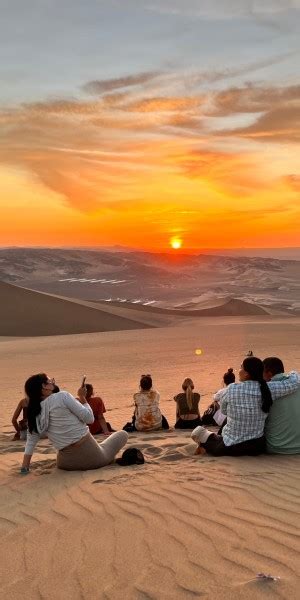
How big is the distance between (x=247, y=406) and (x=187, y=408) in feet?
11.2

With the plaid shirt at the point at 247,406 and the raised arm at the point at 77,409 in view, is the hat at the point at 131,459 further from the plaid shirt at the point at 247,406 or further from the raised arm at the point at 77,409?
the plaid shirt at the point at 247,406

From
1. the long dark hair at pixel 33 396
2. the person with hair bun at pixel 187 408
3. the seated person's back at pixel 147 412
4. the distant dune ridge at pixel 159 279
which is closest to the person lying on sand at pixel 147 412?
the seated person's back at pixel 147 412

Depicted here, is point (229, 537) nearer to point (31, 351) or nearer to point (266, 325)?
point (31, 351)

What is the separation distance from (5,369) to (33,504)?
1871cm

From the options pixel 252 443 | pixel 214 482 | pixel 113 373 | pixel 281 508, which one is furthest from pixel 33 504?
pixel 113 373

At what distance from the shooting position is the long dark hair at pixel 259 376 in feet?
21.0

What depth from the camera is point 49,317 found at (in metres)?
43.9

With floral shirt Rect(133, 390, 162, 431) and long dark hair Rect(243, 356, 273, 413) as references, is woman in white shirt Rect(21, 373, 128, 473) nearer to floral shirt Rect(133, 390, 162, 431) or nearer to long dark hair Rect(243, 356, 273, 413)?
long dark hair Rect(243, 356, 273, 413)

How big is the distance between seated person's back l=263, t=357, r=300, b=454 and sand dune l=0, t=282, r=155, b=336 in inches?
1365

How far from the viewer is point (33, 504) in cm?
525

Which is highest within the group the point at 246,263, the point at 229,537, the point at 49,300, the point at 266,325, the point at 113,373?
the point at 246,263

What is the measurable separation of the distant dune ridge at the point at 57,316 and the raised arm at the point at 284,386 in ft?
114

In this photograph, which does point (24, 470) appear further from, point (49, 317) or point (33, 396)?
point (49, 317)

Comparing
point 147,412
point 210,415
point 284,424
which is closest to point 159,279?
point 210,415
